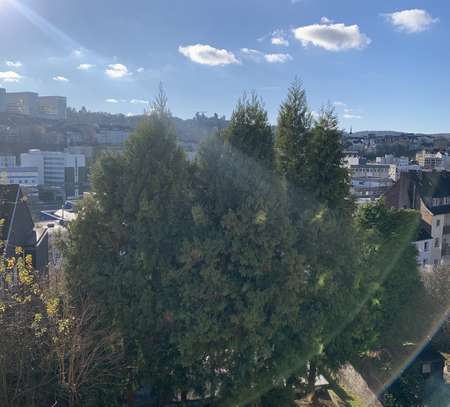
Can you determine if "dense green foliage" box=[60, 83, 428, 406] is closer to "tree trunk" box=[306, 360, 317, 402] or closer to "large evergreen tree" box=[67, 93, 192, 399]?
"large evergreen tree" box=[67, 93, 192, 399]

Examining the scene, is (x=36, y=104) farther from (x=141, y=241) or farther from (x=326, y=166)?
(x=141, y=241)

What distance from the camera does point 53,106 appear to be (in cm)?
14350

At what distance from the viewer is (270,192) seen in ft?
32.9

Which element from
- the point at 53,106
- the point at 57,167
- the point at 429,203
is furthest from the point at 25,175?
the point at 53,106

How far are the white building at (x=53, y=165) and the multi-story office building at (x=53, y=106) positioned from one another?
64.1 meters

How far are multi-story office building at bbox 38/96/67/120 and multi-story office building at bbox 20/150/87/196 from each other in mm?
64257

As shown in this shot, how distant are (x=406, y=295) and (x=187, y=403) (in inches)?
366

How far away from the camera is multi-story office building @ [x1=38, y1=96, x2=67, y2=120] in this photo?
14175cm

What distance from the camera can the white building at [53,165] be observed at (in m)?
80.3

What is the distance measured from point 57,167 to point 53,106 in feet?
232

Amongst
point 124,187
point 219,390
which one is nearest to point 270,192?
point 124,187

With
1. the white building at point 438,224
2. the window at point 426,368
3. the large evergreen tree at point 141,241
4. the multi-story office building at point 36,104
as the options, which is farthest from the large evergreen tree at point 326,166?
the multi-story office building at point 36,104

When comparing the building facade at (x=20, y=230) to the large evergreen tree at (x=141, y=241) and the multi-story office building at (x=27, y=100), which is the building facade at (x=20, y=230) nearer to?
the large evergreen tree at (x=141, y=241)

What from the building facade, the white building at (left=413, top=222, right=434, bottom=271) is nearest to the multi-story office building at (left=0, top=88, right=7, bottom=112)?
the building facade
